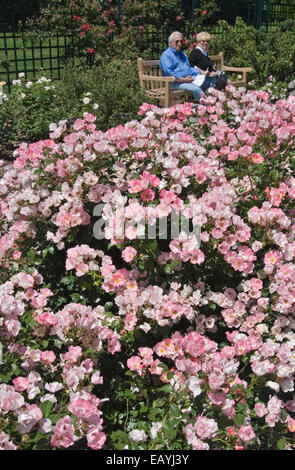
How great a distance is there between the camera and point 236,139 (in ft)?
9.69

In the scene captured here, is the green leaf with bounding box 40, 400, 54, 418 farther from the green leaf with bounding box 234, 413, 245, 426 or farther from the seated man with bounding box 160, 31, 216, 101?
the seated man with bounding box 160, 31, 216, 101

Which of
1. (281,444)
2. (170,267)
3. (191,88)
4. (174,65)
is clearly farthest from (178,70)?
(281,444)

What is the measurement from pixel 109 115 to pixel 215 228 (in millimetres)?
3992

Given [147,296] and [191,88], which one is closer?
[147,296]

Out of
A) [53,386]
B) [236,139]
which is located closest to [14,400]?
[53,386]

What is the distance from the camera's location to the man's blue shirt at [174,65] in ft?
22.3

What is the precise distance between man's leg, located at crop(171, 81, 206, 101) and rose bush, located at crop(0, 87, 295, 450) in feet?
12.7

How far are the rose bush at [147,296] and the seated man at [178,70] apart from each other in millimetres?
3928

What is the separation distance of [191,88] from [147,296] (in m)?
5.19

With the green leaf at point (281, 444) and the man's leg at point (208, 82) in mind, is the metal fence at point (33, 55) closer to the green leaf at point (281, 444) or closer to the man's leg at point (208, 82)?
the man's leg at point (208, 82)

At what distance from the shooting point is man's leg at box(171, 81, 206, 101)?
21.9 ft

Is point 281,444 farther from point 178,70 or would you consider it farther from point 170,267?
point 178,70

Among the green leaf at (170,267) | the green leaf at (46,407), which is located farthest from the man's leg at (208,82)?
the green leaf at (46,407)

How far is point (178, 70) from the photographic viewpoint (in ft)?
22.5
